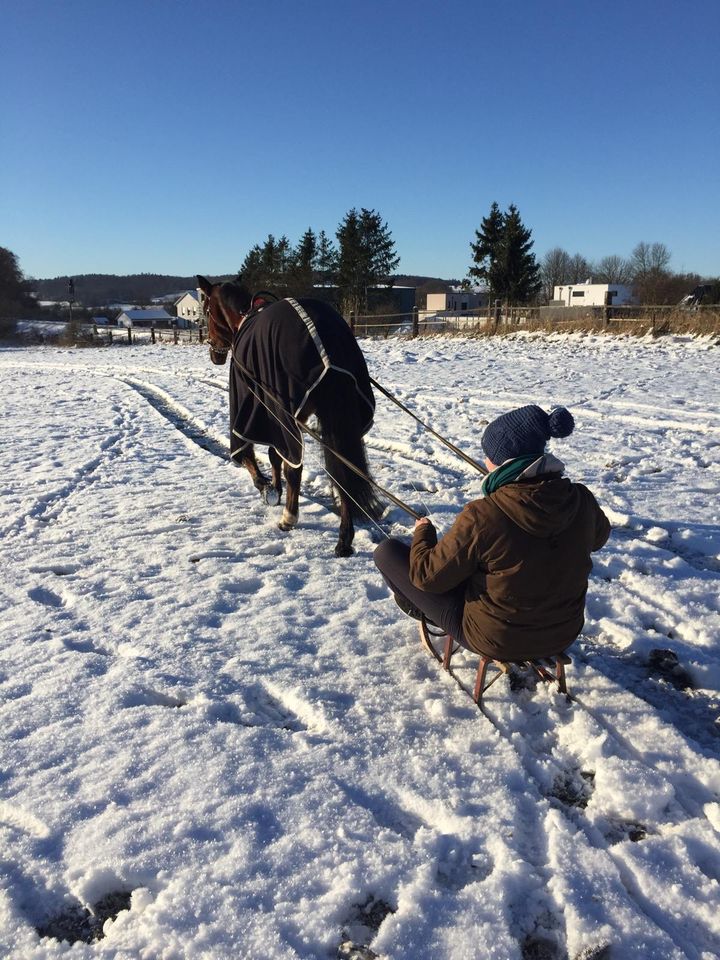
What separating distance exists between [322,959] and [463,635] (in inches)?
49.3

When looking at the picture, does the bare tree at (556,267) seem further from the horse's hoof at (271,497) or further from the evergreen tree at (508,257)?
the horse's hoof at (271,497)

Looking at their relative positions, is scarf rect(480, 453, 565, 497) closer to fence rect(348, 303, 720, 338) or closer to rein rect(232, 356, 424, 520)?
rein rect(232, 356, 424, 520)

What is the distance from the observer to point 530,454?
7.32 feet

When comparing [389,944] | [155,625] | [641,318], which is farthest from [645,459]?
[641,318]

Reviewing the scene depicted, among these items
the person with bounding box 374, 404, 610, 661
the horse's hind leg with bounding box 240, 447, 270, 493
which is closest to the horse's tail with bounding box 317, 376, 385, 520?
the horse's hind leg with bounding box 240, 447, 270, 493

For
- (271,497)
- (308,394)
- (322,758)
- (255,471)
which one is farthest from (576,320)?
(322,758)

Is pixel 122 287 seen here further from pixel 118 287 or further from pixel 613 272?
pixel 613 272

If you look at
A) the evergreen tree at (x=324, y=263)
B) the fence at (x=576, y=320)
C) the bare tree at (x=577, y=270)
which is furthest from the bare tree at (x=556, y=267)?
the fence at (x=576, y=320)

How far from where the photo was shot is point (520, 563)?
2.26 m

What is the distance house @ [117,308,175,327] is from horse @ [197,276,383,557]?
86907 millimetres

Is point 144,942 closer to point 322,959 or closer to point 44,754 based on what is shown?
point 322,959

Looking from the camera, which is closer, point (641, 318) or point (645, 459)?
point (645, 459)

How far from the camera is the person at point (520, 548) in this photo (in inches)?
87.4

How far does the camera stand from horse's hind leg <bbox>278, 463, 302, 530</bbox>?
4738mm
